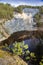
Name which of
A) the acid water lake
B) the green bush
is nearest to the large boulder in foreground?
the acid water lake

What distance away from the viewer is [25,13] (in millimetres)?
3949

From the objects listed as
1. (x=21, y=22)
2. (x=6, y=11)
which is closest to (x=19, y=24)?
(x=21, y=22)

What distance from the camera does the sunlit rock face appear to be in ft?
12.4

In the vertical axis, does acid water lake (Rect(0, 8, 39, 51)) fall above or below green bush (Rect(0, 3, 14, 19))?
below

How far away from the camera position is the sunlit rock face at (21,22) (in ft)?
12.4

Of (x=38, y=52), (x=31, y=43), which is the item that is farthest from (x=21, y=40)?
(x=38, y=52)

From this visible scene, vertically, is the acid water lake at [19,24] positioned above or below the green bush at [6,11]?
below

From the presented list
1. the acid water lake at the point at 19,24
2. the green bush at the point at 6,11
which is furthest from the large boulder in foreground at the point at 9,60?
the green bush at the point at 6,11

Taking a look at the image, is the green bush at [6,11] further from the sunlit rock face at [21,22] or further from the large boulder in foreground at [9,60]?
the large boulder in foreground at [9,60]

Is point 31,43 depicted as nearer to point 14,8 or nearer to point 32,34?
point 32,34

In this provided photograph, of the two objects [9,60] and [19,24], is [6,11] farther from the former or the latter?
[9,60]

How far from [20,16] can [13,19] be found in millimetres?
161

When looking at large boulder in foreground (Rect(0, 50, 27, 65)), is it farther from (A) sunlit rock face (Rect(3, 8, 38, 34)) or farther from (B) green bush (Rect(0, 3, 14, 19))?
(B) green bush (Rect(0, 3, 14, 19))

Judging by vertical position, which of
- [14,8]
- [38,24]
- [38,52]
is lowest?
[38,52]
